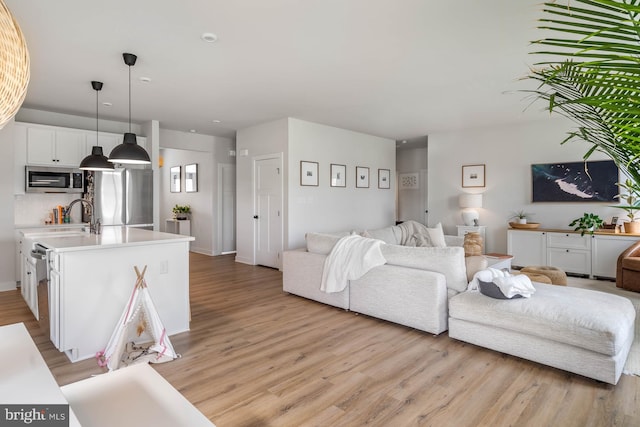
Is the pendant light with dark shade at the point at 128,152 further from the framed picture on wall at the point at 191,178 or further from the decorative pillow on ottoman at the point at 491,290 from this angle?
the framed picture on wall at the point at 191,178

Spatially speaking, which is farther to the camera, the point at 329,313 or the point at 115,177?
the point at 115,177

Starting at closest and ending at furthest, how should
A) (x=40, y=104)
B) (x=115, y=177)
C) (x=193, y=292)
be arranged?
(x=193, y=292) → (x=40, y=104) → (x=115, y=177)

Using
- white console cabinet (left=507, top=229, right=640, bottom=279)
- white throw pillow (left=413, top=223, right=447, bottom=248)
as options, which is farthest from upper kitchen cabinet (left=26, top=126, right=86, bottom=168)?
white console cabinet (left=507, top=229, right=640, bottom=279)

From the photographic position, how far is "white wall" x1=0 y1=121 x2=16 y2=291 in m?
4.85

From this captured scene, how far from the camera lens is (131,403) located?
108 cm

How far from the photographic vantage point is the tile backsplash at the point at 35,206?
5.29 meters

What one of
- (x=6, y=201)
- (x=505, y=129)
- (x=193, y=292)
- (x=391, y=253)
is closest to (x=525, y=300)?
(x=391, y=253)

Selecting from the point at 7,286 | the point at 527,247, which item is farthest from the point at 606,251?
the point at 7,286

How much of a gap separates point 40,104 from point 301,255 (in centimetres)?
437

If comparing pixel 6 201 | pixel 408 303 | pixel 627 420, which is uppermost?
pixel 6 201

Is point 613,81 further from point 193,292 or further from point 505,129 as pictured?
point 505,129

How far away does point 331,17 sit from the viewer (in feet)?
8.98

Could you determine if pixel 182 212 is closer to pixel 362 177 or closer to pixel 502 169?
pixel 362 177

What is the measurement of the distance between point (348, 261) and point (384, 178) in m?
4.58
